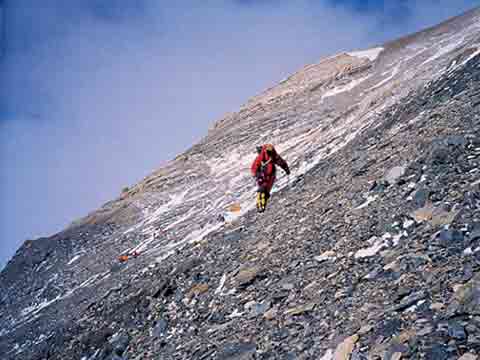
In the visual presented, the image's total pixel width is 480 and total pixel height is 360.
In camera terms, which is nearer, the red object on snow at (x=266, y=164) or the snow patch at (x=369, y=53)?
the red object on snow at (x=266, y=164)

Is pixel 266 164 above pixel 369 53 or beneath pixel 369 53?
beneath

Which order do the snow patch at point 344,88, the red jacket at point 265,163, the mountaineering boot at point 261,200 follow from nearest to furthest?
the red jacket at point 265,163, the mountaineering boot at point 261,200, the snow patch at point 344,88

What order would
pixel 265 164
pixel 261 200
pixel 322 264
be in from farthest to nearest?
pixel 261 200
pixel 265 164
pixel 322 264

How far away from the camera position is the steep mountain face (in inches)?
253

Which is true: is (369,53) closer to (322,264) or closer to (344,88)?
(344,88)

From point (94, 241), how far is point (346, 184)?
22423 mm

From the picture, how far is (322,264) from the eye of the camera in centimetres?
910

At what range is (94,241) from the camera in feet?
102

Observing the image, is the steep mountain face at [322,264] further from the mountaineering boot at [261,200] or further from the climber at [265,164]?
the climber at [265,164]

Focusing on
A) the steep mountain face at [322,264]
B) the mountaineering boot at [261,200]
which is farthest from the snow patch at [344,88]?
the mountaineering boot at [261,200]

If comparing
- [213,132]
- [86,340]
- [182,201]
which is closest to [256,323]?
[86,340]

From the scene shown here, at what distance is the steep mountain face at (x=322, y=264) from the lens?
6.44m

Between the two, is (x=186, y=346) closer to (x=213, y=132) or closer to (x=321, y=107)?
(x=321, y=107)

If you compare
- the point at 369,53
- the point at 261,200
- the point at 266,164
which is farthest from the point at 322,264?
the point at 369,53
